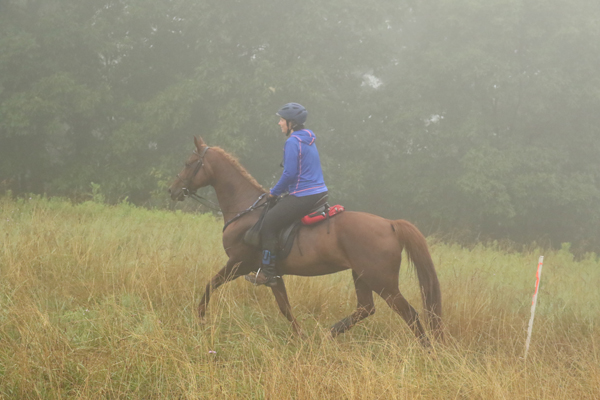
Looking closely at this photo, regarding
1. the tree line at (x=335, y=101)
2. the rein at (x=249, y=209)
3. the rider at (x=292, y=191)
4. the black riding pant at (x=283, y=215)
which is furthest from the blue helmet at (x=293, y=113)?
the tree line at (x=335, y=101)

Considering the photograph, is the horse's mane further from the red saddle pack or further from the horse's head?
the red saddle pack

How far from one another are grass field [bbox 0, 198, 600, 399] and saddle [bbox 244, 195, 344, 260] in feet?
2.43

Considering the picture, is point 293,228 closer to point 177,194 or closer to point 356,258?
point 356,258

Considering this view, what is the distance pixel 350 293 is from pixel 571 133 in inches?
684

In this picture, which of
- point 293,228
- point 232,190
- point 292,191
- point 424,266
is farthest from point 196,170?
point 424,266

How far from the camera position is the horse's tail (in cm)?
539

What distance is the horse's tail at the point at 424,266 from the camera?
5.39 m

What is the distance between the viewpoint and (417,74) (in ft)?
72.7

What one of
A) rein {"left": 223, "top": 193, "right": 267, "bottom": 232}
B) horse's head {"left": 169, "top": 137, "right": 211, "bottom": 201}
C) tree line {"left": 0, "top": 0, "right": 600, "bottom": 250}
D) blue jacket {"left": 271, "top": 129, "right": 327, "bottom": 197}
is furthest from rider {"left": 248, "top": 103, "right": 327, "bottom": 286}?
tree line {"left": 0, "top": 0, "right": 600, "bottom": 250}

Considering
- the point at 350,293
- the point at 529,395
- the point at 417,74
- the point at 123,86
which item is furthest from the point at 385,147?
the point at 529,395

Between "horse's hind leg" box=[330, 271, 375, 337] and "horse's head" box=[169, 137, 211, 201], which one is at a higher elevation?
"horse's head" box=[169, 137, 211, 201]

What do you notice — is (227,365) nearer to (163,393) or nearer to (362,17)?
(163,393)

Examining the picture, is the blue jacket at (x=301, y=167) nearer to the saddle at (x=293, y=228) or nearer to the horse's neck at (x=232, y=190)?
the saddle at (x=293, y=228)

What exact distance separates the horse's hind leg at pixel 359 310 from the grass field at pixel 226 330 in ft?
0.51
